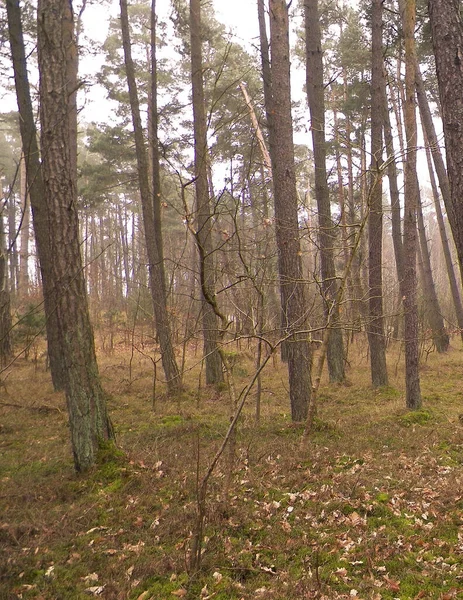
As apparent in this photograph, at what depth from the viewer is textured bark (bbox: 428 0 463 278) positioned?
416cm

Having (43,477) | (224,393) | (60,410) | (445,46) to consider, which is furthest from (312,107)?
(43,477)

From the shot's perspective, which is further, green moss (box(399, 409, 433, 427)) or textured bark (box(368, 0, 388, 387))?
textured bark (box(368, 0, 388, 387))

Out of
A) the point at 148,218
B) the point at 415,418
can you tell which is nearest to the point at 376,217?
the point at 415,418

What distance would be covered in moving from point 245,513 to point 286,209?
4.73 metres

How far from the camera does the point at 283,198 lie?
308 inches

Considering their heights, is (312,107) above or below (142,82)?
below

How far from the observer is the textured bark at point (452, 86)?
164 inches

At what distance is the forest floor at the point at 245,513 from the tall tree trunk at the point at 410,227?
2.92ft

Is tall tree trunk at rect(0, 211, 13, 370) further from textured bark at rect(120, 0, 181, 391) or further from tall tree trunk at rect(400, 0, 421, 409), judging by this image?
tall tree trunk at rect(400, 0, 421, 409)

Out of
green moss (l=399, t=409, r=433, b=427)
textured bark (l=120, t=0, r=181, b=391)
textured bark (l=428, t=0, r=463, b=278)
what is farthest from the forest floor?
textured bark (l=120, t=0, r=181, b=391)

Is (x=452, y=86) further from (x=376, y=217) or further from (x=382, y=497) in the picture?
(x=376, y=217)

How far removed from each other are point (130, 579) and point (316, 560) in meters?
1.48

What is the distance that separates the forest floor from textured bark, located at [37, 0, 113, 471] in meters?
0.57

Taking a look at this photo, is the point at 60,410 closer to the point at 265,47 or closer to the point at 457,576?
the point at 457,576
